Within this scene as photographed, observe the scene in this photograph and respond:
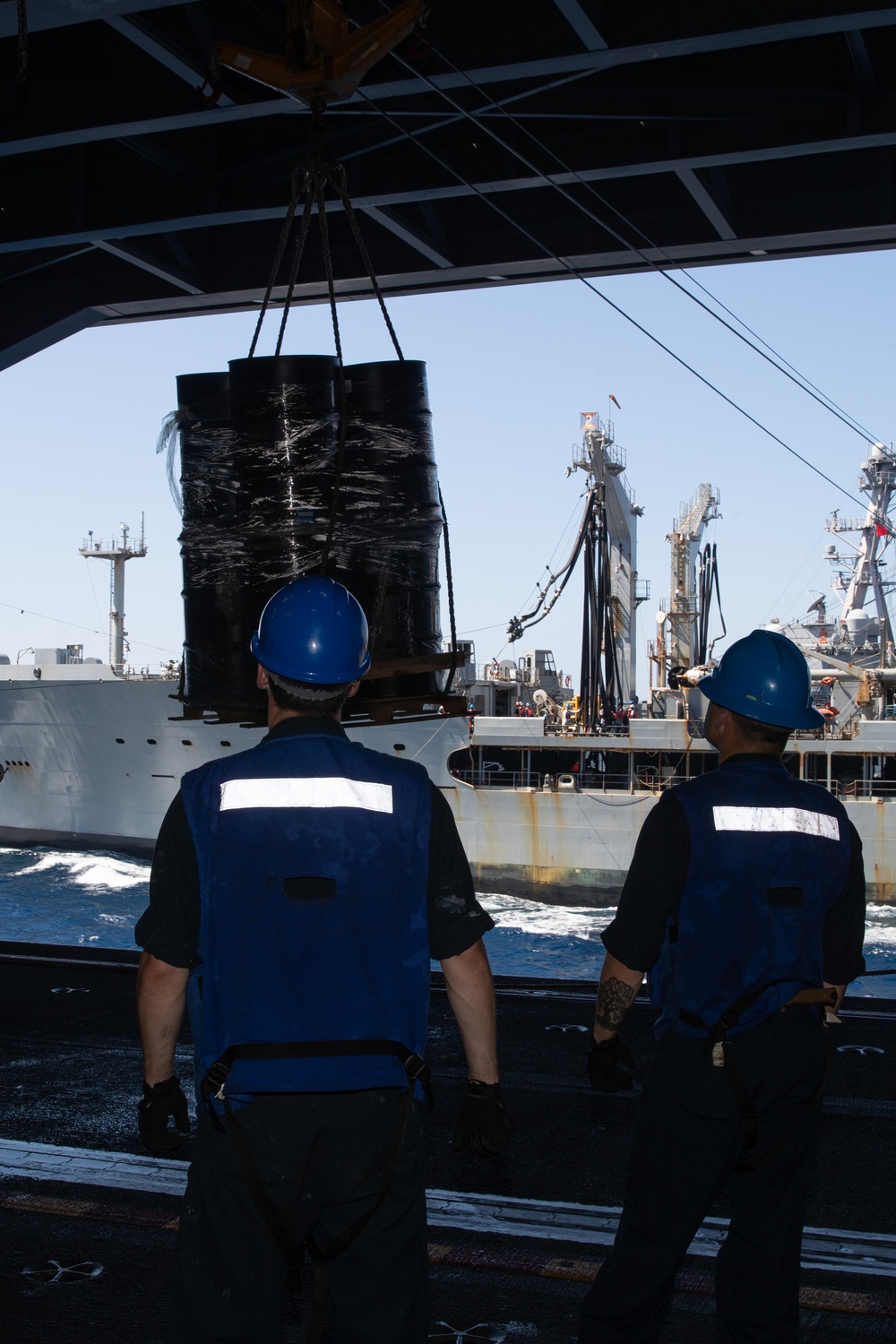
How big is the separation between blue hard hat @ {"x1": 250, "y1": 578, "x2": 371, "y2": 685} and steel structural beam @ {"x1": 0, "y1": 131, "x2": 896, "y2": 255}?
5.20 meters

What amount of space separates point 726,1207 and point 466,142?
6.05m

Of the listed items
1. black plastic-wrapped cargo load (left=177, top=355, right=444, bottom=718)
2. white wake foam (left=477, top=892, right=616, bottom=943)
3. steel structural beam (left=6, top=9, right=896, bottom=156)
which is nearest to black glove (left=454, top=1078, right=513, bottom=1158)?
black plastic-wrapped cargo load (left=177, top=355, right=444, bottom=718)

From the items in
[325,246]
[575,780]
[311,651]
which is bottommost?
[575,780]

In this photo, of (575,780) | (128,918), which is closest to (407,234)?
(128,918)

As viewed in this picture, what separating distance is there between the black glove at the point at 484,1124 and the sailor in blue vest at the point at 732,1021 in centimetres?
43

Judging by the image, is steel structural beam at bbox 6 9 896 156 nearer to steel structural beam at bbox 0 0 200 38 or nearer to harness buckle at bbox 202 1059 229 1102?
steel structural beam at bbox 0 0 200 38

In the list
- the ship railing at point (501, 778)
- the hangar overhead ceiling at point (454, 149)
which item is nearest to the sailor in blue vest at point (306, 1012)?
the hangar overhead ceiling at point (454, 149)

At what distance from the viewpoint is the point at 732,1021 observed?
8.08 feet

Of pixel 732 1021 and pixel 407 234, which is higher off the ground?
pixel 407 234

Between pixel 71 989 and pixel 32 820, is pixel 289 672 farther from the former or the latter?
pixel 32 820

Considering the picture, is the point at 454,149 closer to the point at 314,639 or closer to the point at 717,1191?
the point at 314,639

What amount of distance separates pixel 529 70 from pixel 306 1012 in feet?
17.0

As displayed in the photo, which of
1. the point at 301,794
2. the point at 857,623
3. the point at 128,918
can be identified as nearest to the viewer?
the point at 301,794

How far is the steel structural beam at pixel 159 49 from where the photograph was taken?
17.9 ft
